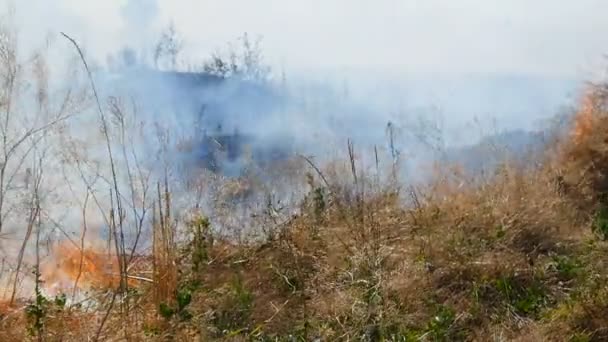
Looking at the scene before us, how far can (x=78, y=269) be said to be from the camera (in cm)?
549

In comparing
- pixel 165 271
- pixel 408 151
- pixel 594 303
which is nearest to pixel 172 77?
pixel 408 151

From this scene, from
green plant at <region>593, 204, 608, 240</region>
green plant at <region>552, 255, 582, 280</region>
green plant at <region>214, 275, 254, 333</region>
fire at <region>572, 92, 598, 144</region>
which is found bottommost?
green plant at <region>214, 275, 254, 333</region>

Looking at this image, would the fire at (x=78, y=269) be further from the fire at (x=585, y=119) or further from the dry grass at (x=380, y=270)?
the fire at (x=585, y=119)

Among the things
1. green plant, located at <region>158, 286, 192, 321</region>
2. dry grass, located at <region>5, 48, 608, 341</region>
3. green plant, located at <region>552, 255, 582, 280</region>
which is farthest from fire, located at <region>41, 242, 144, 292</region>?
green plant, located at <region>552, 255, 582, 280</region>

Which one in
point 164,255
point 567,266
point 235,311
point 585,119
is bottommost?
point 235,311

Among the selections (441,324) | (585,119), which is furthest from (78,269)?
(585,119)

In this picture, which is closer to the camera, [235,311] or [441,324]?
[441,324]

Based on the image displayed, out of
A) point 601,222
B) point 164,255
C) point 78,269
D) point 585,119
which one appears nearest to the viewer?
point 164,255

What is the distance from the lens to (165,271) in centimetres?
523

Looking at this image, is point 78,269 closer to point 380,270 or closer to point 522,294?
point 380,270

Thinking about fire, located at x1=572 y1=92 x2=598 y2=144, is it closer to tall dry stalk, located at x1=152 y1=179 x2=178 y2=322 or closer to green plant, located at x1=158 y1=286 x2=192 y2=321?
tall dry stalk, located at x1=152 y1=179 x2=178 y2=322

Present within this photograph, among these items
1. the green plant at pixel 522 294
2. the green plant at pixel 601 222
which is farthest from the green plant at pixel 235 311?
the green plant at pixel 601 222

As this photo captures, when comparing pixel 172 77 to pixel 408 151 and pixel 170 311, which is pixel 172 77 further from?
pixel 170 311

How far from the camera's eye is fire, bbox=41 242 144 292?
546 centimetres
